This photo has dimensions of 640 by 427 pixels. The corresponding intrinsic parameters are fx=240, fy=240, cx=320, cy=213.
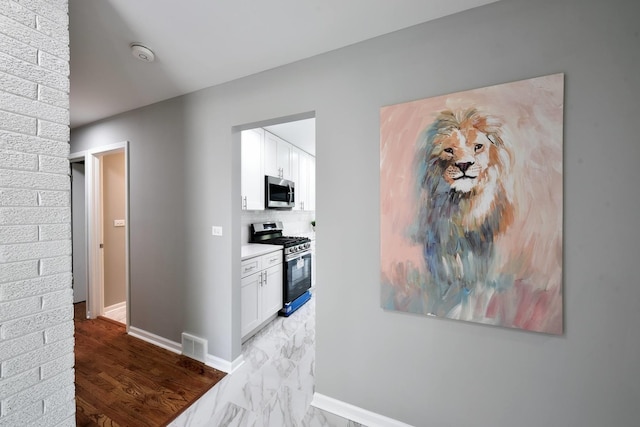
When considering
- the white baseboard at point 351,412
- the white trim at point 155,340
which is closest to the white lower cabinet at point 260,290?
the white trim at point 155,340

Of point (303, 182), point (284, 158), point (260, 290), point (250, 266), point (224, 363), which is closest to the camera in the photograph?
point (224, 363)

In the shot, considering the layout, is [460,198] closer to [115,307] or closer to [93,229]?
[93,229]

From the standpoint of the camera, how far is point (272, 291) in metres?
2.94

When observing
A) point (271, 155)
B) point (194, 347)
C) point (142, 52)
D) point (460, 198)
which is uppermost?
point (142, 52)

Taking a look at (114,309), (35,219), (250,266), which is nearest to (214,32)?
(35,219)

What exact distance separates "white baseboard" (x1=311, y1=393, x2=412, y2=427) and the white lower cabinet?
1020mm

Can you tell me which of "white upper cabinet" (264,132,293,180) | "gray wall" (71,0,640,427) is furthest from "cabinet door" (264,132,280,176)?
"gray wall" (71,0,640,427)

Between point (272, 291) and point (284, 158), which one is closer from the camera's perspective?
point (272, 291)

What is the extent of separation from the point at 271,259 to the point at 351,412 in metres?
1.70

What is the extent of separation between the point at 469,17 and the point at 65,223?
95.1 inches

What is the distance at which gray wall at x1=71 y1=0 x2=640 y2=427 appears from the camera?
1.13m

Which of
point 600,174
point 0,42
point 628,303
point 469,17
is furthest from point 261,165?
point 628,303

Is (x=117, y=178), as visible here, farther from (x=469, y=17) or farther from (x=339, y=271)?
(x=469, y=17)

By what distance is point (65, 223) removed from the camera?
1.20 m
